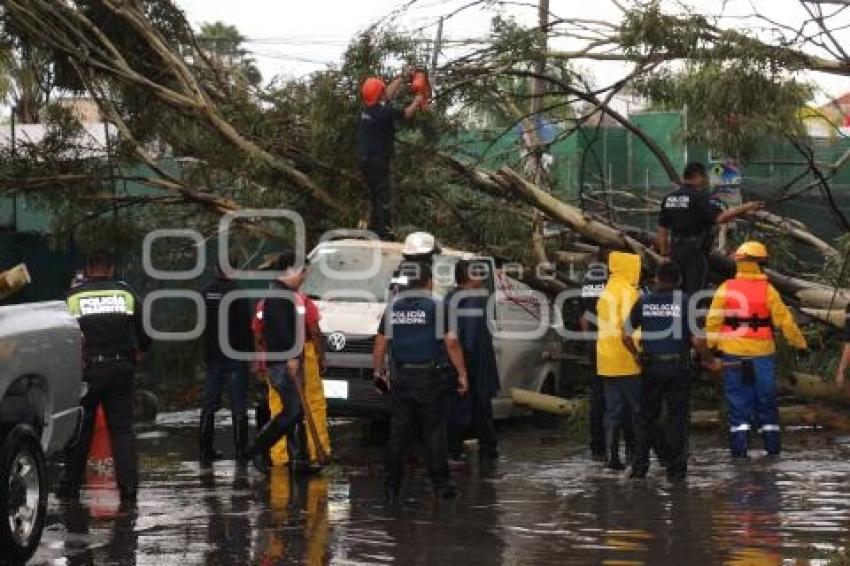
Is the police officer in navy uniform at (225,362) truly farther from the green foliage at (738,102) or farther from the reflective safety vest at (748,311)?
the green foliage at (738,102)

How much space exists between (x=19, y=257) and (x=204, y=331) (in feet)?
36.2

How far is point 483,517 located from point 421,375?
48.2 inches

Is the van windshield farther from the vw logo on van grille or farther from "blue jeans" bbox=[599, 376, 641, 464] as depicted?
"blue jeans" bbox=[599, 376, 641, 464]

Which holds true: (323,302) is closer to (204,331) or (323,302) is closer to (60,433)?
(204,331)

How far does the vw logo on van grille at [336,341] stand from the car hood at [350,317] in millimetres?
49

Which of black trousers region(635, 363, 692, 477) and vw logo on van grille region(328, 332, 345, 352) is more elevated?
vw logo on van grille region(328, 332, 345, 352)

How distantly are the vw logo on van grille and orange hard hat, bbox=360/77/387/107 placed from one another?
3021mm

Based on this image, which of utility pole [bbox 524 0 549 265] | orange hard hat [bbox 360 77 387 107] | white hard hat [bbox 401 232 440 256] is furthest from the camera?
orange hard hat [bbox 360 77 387 107]

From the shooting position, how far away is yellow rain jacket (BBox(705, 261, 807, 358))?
1356cm

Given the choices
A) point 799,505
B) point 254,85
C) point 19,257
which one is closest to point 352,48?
point 254,85

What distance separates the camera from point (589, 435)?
14.9 m

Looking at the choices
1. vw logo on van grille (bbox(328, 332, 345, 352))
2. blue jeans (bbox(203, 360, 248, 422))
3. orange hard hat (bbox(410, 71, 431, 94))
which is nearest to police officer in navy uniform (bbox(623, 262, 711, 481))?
vw logo on van grille (bbox(328, 332, 345, 352))

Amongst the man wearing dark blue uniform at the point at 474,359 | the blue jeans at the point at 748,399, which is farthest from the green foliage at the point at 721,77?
the man wearing dark blue uniform at the point at 474,359

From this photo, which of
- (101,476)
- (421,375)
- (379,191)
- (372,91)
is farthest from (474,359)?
A: (372,91)
